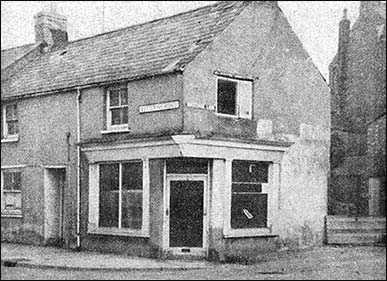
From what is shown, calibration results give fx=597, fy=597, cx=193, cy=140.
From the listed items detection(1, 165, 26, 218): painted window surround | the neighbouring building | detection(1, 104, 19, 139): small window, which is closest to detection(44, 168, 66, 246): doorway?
detection(1, 165, 26, 218): painted window surround

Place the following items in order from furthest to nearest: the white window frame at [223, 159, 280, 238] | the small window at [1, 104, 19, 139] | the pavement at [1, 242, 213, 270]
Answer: the small window at [1, 104, 19, 139], the white window frame at [223, 159, 280, 238], the pavement at [1, 242, 213, 270]

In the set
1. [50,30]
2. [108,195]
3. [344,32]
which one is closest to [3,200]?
[108,195]

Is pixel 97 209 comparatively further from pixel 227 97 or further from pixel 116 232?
pixel 227 97

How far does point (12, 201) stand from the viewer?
795 inches

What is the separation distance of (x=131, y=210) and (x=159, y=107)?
303 cm

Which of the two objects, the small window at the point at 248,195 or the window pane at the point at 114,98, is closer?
the small window at the point at 248,195

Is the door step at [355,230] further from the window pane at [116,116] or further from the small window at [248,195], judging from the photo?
the window pane at [116,116]

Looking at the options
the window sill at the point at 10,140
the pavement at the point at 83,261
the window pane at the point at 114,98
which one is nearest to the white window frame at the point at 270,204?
the pavement at the point at 83,261

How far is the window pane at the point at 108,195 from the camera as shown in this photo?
17141 mm

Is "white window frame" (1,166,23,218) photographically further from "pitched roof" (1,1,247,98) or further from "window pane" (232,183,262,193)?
"window pane" (232,183,262,193)

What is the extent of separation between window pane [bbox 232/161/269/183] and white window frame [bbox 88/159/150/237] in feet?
8.02

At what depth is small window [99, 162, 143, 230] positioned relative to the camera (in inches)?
652

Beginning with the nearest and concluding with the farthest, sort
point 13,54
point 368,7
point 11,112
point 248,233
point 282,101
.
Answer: point 248,233 → point 282,101 → point 11,112 → point 13,54 → point 368,7

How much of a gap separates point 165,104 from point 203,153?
1658 mm
